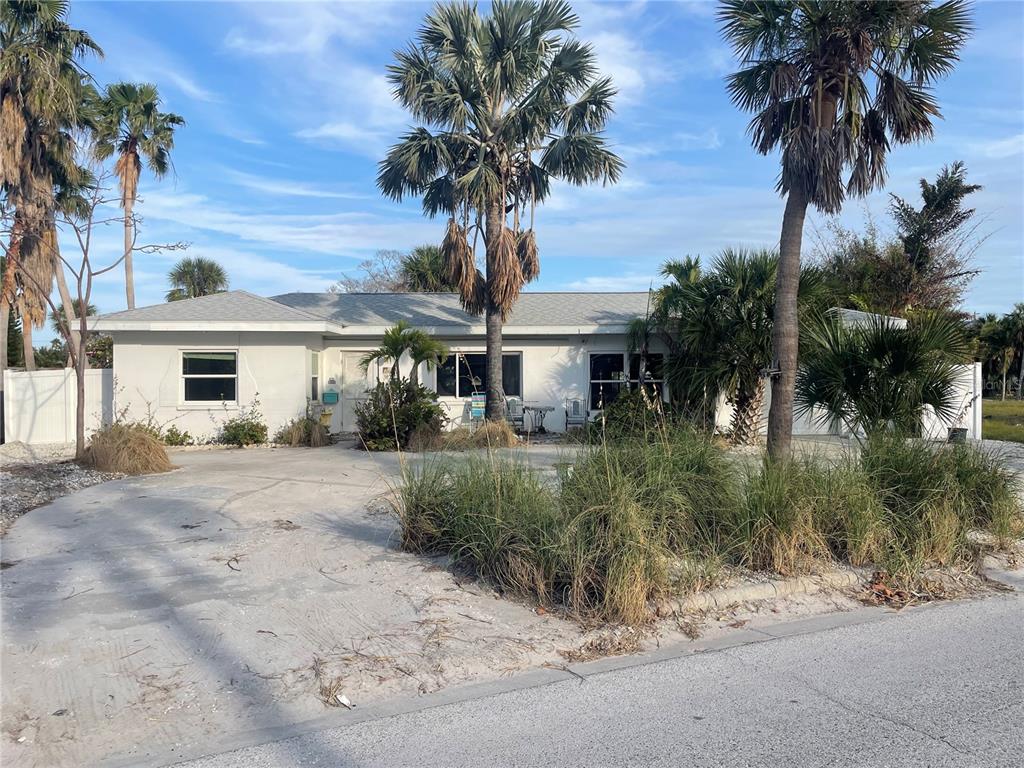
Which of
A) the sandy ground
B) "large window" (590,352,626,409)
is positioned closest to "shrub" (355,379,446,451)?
"large window" (590,352,626,409)

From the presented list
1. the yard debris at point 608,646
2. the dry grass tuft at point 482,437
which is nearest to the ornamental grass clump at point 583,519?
the yard debris at point 608,646

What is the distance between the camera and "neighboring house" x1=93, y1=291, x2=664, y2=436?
1684 centimetres

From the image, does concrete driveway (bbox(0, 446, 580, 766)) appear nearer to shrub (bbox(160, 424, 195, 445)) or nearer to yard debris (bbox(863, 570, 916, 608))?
yard debris (bbox(863, 570, 916, 608))

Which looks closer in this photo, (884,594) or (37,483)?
(884,594)

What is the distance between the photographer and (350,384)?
19.2m

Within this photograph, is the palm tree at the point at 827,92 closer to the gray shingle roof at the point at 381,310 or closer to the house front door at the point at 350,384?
the gray shingle roof at the point at 381,310

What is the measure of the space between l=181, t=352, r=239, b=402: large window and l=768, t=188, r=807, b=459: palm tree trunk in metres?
11.9

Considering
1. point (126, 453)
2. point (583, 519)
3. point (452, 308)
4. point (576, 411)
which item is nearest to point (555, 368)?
point (576, 411)

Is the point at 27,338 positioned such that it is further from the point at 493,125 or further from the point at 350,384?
the point at 493,125

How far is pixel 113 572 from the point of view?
6469 millimetres

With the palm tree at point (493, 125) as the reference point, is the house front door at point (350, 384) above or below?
below

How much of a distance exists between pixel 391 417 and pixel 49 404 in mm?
8425

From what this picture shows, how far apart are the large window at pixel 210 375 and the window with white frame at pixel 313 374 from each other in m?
1.59

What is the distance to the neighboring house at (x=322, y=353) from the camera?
55.3ft
